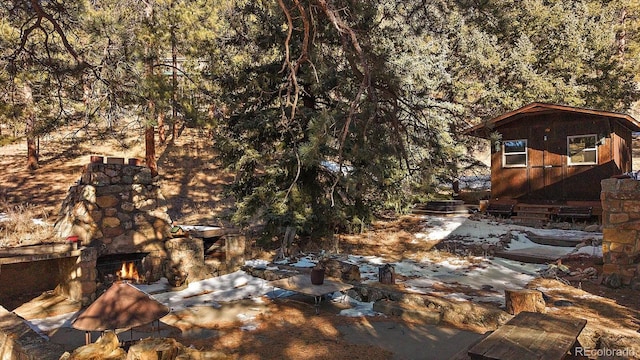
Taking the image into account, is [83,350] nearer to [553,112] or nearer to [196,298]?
Result: [196,298]

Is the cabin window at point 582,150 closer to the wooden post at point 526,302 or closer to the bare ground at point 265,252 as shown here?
the bare ground at point 265,252

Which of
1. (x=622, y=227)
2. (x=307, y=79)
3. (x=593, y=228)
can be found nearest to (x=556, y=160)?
(x=593, y=228)

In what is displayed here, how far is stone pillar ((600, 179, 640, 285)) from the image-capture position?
8.72m

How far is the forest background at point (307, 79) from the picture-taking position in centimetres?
580

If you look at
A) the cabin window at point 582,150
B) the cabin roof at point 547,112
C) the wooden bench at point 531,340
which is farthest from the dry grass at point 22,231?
the cabin window at point 582,150

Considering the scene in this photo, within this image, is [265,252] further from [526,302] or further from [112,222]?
[526,302]

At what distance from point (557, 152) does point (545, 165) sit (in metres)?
0.71

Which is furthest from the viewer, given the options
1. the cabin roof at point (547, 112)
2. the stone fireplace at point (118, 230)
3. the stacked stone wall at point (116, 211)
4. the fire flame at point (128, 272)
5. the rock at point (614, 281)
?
the cabin roof at point (547, 112)

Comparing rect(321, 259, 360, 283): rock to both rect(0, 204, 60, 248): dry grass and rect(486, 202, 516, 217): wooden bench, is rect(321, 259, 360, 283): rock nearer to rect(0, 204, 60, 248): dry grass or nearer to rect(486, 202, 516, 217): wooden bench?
rect(0, 204, 60, 248): dry grass

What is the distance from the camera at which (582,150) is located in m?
16.9

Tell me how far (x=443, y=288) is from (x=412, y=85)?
1024 centimetres

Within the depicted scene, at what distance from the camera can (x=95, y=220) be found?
9.32 meters

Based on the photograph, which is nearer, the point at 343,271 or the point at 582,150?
the point at 343,271

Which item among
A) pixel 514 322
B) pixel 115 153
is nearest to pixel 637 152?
pixel 514 322
